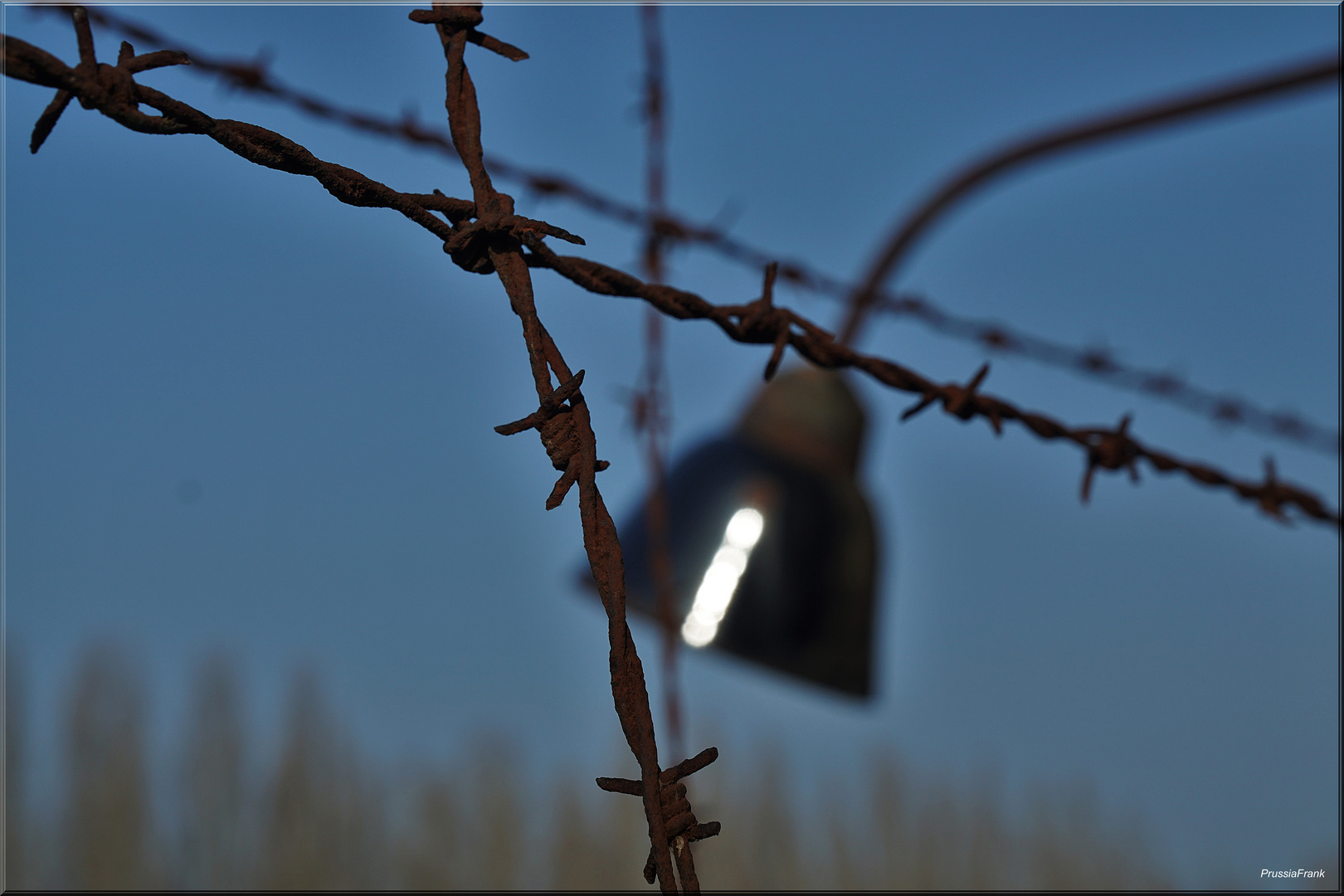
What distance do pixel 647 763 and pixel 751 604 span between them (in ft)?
5.37

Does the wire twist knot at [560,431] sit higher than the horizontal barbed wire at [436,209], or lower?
lower

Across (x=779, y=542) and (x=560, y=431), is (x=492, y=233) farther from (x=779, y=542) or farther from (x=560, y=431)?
(x=779, y=542)

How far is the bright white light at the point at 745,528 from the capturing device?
7.55 ft

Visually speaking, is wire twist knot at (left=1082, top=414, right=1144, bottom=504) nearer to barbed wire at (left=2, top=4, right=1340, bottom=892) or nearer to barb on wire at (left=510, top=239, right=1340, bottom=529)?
barb on wire at (left=510, top=239, right=1340, bottom=529)

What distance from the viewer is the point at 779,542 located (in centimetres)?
234

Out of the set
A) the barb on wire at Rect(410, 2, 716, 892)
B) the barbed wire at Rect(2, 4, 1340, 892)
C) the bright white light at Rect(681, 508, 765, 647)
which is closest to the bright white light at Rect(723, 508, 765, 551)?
the bright white light at Rect(681, 508, 765, 647)

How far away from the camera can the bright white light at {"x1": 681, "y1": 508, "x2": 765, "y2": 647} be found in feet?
7.20

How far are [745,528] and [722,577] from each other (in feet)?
0.43

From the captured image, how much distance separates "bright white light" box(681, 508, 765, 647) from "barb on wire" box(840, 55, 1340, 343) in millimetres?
695

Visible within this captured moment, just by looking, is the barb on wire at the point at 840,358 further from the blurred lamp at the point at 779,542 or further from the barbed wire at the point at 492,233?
the blurred lamp at the point at 779,542

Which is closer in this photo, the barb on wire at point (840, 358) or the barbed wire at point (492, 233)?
the barbed wire at point (492, 233)

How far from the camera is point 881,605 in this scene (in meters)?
2.46

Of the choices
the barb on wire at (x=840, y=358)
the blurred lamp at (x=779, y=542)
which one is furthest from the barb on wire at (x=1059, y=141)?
the barb on wire at (x=840, y=358)

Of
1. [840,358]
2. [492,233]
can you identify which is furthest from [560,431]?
[840,358]
